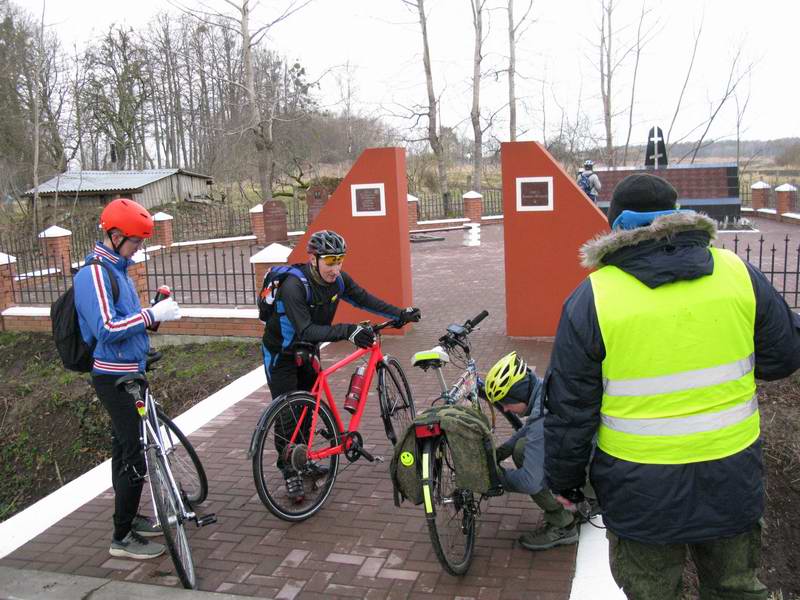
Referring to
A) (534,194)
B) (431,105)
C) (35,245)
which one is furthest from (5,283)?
(431,105)

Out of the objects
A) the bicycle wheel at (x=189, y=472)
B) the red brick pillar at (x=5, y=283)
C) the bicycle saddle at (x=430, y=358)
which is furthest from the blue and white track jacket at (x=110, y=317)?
the red brick pillar at (x=5, y=283)

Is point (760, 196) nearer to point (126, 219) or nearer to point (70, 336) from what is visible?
point (126, 219)

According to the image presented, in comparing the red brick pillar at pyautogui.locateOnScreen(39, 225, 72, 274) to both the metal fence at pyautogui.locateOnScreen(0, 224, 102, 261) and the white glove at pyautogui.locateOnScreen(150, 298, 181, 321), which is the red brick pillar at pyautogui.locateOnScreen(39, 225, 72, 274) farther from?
the white glove at pyautogui.locateOnScreen(150, 298, 181, 321)

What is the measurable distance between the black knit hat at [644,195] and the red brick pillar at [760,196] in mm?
23558

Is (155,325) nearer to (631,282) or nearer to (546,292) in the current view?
(631,282)

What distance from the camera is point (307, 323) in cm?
431

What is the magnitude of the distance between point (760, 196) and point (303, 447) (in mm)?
23070

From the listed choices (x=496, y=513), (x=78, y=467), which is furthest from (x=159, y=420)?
(x=78, y=467)

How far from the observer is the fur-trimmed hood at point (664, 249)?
2.29m

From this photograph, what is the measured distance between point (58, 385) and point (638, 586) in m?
8.08

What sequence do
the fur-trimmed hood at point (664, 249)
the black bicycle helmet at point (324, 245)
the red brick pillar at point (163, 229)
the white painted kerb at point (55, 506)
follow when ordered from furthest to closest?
the red brick pillar at point (163, 229)
the white painted kerb at point (55, 506)
the black bicycle helmet at point (324, 245)
the fur-trimmed hood at point (664, 249)

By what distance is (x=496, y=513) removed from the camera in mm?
4375

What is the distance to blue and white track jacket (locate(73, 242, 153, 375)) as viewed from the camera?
12.4ft

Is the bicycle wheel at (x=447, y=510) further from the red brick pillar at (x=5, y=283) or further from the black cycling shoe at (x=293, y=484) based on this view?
the red brick pillar at (x=5, y=283)
